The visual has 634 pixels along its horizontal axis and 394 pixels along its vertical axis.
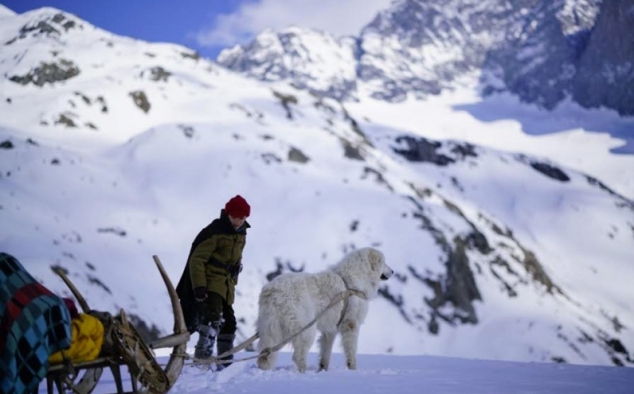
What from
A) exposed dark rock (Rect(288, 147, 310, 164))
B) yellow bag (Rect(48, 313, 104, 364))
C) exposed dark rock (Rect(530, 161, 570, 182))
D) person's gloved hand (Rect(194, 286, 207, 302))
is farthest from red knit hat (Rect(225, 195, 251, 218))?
exposed dark rock (Rect(530, 161, 570, 182))

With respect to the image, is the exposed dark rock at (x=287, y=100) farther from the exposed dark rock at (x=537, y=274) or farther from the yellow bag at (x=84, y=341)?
the yellow bag at (x=84, y=341)

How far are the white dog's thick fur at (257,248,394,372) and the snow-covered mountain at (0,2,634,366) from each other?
1324 centimetres

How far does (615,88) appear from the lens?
175 m

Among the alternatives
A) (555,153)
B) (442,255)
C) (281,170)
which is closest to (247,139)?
(281,170)

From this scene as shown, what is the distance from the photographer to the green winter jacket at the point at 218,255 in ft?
25.5

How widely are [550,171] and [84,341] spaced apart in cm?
8758

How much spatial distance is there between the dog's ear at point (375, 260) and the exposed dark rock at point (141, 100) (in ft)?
160

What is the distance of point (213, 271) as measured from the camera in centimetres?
796

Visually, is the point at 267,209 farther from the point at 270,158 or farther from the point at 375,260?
the point at 375,260

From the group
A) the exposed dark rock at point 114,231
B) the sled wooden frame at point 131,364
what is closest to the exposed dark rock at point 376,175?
the exposed dark rock at point 114,231

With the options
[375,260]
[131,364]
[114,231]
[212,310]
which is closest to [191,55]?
[114,231]

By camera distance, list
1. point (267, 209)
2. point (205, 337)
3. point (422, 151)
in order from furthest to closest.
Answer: point (422, 151)
point (267, 209)
point (205, 337)

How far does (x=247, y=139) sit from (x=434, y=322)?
2153cm

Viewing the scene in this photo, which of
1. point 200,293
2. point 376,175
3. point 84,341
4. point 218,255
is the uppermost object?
point 376,175
